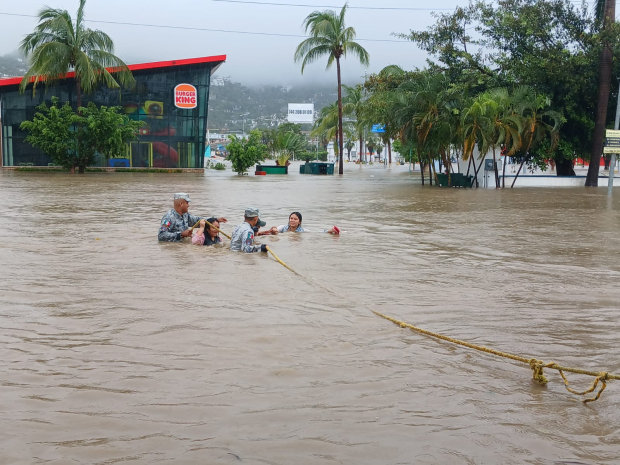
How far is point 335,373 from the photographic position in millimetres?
4820

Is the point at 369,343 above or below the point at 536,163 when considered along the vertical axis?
below

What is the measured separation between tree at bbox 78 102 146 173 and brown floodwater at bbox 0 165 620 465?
29601 millimetres

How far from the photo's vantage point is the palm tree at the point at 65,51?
38.9 m

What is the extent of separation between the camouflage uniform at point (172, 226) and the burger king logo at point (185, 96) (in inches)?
1430

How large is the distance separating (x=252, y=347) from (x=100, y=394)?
1397 mm

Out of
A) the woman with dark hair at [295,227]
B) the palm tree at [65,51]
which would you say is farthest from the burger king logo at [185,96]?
the woman with dark hair at [295,227]

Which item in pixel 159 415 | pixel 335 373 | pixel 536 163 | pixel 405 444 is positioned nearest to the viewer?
pixel 405 444

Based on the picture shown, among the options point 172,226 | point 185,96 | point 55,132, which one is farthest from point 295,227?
point 185,96

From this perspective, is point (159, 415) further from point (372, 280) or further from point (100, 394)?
point (372, 280)

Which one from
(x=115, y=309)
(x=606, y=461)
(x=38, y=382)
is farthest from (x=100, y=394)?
(x=606, y=461)

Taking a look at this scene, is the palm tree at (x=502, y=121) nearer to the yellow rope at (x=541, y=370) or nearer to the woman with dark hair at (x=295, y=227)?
the woman with dark hair at (x=295, y=227)

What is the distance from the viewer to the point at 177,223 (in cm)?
1151

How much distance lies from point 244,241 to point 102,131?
3191 cm

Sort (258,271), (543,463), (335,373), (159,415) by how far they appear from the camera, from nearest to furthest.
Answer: (543,463) < (159,415) < (335,373) < (258,271)
